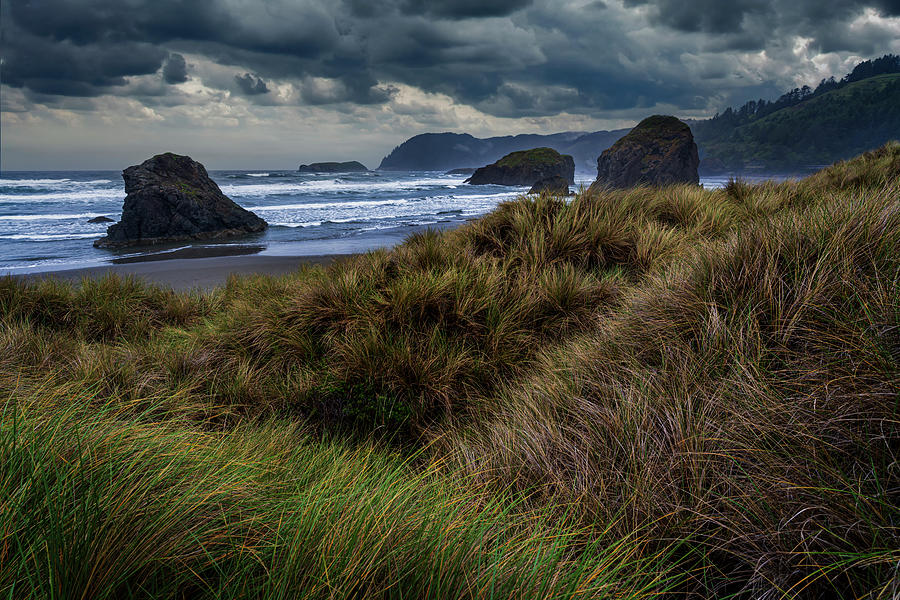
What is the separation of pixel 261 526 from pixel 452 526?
70 cm

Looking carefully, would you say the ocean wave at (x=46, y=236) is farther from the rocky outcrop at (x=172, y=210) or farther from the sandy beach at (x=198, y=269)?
the sandy beach at (x=198, y=269)

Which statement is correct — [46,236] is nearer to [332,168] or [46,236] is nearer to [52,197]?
[52,197]

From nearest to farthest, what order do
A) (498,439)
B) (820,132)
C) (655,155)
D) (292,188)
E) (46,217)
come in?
(498,439) → (46,217) → (292,188) → (655,155) → (820,132)

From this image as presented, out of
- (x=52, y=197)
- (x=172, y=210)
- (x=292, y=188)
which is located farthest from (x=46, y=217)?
(x=292, y=188)

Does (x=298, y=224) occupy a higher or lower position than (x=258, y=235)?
higher

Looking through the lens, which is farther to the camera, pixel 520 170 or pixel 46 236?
pixel 520 170

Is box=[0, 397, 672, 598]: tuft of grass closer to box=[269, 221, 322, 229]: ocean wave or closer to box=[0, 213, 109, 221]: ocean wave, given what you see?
box=[269, 221, 322, 229]: ocean wave

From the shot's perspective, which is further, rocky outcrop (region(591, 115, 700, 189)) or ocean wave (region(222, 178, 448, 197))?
rocky outcrop (region(591, 115, 700, 189))

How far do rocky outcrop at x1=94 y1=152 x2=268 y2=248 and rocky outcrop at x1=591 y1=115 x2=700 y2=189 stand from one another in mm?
47718

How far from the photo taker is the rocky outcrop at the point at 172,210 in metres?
20.9

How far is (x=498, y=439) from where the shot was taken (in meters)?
2.79

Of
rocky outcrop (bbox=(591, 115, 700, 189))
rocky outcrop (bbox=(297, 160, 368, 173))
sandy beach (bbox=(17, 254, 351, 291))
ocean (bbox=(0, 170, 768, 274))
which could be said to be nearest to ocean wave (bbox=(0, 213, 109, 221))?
ocean (bbox=(0, 170, 768, 274))

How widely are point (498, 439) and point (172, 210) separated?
24.1 m

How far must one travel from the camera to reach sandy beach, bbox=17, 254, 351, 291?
39.4ft
